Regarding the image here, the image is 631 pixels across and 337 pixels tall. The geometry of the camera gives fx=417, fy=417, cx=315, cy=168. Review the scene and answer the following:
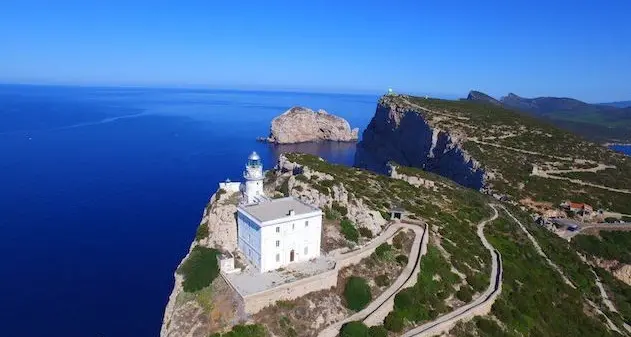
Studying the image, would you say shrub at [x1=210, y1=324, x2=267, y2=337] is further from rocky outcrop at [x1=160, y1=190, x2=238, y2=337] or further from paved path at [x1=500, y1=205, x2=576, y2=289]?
paved path at [x1=500, y1=205, x2=576, y2=289]

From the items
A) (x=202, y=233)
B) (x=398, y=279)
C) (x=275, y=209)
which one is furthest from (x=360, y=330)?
(x=202, y=233)

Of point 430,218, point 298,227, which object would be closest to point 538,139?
point 430,218

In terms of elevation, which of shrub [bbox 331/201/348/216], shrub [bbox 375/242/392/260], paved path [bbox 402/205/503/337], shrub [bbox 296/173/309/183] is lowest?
paved path [bbox 402/205/503/337]

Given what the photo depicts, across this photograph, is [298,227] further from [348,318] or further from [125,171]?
[125,171]

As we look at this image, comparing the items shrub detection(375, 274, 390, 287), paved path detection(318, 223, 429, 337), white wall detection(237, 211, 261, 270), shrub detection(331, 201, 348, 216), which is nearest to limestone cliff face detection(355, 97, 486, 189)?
paved path detection(318, 223, 429, 337)

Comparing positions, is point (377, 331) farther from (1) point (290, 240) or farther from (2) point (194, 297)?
(2) point (194, 297)

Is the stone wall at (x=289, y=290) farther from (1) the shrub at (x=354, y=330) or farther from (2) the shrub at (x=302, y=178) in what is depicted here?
(2) the shrub at (x=302, y=178)
